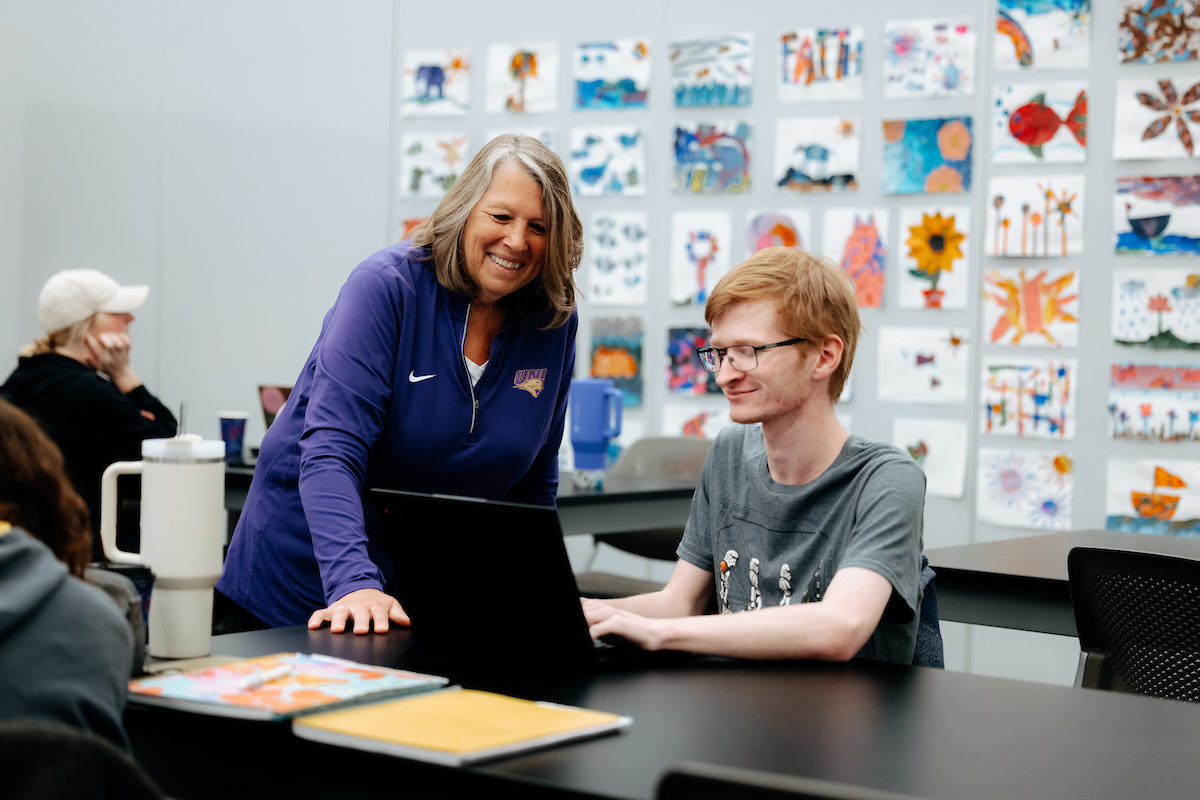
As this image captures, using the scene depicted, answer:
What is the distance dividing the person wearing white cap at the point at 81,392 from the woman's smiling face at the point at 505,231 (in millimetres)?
1697

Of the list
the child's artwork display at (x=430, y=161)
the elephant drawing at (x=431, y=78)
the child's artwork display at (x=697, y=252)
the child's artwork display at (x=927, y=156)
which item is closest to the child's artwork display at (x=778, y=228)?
the child's artwork display at (x=697, y=252)

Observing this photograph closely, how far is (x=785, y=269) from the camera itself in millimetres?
1533

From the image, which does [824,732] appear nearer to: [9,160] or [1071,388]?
[1071,388]

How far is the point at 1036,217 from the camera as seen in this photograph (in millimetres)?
3617

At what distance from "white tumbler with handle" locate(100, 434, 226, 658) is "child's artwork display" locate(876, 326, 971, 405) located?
9.61ft

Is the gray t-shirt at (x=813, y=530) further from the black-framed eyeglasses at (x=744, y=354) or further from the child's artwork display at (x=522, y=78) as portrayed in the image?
the child's artwork display at (x=522, y=78)

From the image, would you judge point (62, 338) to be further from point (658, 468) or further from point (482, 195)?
point (482, 195)

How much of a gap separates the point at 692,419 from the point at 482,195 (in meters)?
2.46

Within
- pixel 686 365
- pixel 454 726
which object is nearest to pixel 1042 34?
pixel 686 365

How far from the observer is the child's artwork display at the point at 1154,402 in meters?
3.44

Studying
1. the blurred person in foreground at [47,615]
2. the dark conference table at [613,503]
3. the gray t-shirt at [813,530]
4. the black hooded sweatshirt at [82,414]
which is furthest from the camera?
the black hooded sweatshirt at [82,414]

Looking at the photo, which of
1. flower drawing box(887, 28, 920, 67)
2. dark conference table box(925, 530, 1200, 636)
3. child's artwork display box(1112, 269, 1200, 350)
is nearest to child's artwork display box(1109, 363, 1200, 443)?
child's artwork display box(1112, 269, 1200, 350)

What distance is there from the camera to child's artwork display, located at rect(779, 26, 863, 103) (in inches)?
152

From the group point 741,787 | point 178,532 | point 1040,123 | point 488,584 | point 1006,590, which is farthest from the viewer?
point 1040,123
